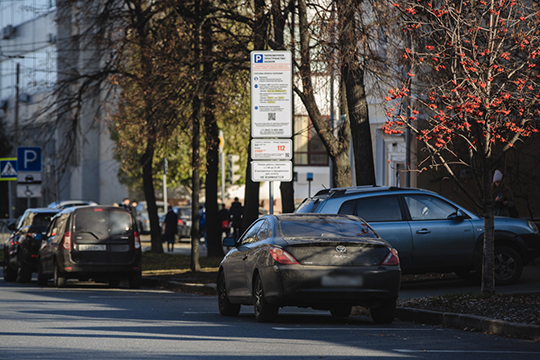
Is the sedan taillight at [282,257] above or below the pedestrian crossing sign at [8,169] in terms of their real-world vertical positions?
below

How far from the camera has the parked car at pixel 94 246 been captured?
61.2 ft

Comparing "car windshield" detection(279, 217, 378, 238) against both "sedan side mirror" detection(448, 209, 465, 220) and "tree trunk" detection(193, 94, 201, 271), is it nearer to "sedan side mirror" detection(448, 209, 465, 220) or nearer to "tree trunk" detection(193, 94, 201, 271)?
"sedan side mirror" detection(448, 209, 465, 220)

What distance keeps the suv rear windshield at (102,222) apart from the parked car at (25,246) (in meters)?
2.32

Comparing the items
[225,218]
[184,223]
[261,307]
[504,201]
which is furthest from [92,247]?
[184,223]

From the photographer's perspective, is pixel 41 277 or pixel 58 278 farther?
pixel 41 277

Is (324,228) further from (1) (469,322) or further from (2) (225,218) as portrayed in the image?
(2) (225,218)

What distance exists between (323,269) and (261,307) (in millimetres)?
1044

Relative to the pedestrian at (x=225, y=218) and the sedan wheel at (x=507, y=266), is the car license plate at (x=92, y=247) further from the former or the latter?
the pedestrian at (x=225, y=218)

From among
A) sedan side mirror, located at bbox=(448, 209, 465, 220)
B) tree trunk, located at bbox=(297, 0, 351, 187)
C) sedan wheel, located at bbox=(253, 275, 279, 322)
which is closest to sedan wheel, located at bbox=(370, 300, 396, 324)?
sedan wheel, located at bbox=(253, 275, 279, 322)

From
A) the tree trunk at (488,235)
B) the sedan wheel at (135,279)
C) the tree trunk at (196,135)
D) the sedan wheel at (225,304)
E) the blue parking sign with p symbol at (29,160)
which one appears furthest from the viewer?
the blue parking sign with p symbol at (29,160)

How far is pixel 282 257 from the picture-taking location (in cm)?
1095

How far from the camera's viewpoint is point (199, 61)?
20828 millimetres

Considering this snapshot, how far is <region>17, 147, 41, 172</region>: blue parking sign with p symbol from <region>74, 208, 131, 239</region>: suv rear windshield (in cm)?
1163

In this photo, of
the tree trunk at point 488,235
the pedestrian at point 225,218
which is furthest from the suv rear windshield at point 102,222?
the pedestrian at point 225,218
